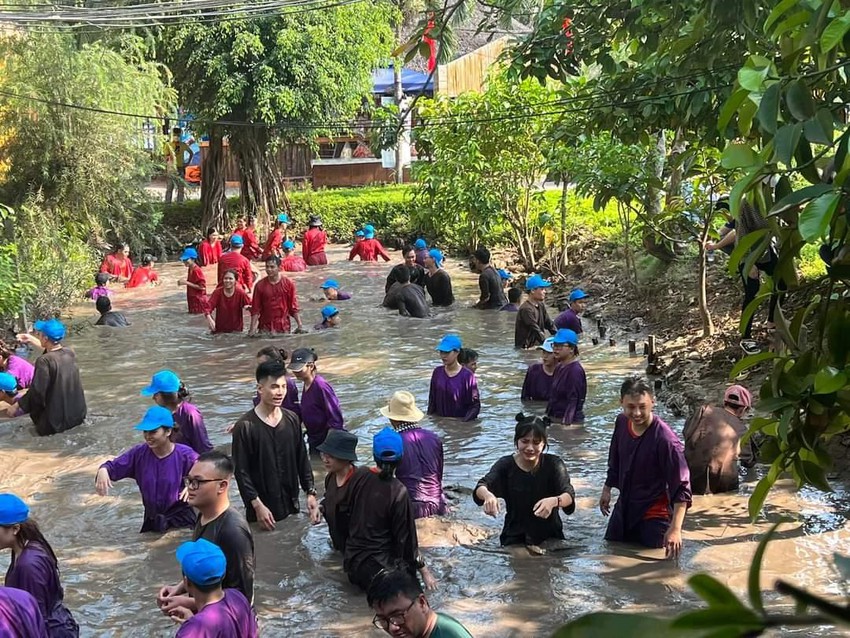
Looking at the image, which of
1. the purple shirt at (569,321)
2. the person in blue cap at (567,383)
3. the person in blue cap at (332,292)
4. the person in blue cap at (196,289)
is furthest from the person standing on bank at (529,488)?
the person in blue cap at (332,292)

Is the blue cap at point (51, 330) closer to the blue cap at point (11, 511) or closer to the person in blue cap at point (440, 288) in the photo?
the blue cap at point (11, 511)

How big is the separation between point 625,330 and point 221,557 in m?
11.5

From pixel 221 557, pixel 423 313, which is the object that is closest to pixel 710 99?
pixel 221 557

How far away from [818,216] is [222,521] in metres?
4.06

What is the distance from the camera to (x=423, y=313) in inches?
643

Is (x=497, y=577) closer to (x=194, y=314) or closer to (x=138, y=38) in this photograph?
(x=194, y=314)

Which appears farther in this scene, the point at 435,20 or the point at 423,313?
the point at 423,313

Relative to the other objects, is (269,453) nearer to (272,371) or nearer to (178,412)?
(272,371)

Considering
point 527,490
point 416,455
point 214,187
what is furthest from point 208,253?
point 527,490

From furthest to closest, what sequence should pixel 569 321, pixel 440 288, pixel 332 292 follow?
1. pixel 332 292
2. pixel 440 288
3. pixel 569 321

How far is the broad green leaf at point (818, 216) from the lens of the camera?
2277 mm

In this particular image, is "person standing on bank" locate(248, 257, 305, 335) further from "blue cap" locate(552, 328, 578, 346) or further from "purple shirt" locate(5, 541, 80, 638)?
"purple shirt" locate(5, 541, 80, 638)

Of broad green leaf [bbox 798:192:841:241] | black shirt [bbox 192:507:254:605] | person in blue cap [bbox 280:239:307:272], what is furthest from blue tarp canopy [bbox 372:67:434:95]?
broad green leaf [bbox 798:192:841:241]

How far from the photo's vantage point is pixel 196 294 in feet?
55.8
